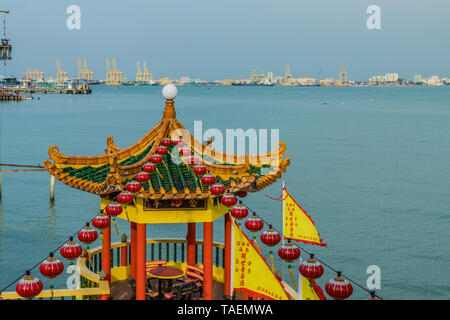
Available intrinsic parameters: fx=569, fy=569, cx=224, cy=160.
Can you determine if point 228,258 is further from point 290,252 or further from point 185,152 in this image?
point 185,152

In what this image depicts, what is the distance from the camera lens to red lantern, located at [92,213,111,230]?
12.3 meters

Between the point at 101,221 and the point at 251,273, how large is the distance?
3424 mm

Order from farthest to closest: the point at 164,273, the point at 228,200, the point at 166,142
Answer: the point at 164,273 < the point at 166,142 < the point at 228,200

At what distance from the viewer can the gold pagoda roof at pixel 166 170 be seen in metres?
11.3

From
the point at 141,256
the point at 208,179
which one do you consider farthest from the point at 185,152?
the point at 141,256

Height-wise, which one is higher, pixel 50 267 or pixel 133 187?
pixel 133 187

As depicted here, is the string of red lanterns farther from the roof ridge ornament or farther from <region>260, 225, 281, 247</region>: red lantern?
the roof ridge ornament

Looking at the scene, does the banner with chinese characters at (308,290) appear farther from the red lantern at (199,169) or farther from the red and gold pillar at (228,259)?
the red lantern at (199,169)

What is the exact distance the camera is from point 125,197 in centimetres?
1103

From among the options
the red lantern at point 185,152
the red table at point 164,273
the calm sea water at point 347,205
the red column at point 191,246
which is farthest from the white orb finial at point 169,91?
the calm sea water at point 347,205

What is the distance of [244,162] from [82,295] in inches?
172

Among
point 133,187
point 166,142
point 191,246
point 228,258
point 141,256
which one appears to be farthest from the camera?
point 191,246

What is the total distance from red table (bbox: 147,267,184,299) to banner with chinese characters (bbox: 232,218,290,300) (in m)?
1.62

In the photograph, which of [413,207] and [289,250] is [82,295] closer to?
[289,250]
